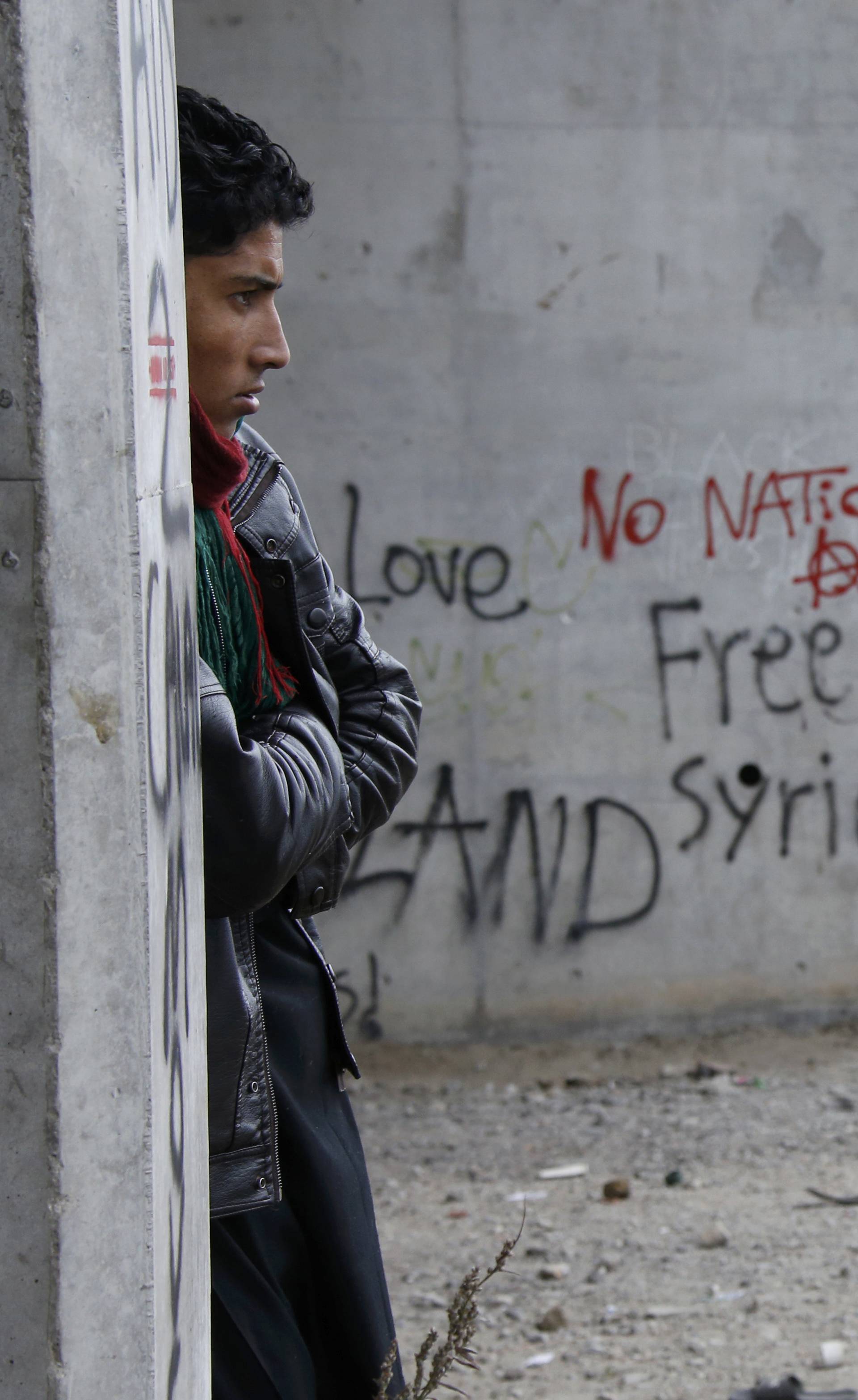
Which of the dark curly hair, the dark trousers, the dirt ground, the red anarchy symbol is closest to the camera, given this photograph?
the dark curly hair

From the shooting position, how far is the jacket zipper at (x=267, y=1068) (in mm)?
1503

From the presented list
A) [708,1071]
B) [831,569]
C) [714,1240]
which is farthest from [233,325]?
[831,569]

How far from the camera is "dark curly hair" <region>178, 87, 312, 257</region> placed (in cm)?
143

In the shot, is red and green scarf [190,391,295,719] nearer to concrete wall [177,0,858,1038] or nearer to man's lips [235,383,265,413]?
man's lips [235,383,265,413]

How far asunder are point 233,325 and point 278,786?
18.1 inches

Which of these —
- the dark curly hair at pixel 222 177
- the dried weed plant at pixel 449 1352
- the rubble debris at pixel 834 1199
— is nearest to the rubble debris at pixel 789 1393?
the rubble debris at pixel 834 1199

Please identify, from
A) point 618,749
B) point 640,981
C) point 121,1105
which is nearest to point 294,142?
point 618,749

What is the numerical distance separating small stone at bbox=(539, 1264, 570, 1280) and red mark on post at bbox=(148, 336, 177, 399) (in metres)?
2.93

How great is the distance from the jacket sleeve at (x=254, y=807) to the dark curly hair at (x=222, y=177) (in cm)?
43

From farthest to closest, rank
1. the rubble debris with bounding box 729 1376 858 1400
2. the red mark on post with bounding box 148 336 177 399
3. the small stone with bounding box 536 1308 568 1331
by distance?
the small stone with bounding box 536 1308 568 1331 < the rubble debris with bounding box 729 1376 858 1400 < the red mark on post with bounding box 148 336 177 399

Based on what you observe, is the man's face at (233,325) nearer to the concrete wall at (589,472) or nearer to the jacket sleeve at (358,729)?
the jacket sleeve at (358,729)

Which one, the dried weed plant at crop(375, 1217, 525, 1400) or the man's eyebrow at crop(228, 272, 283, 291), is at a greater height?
the man's eyebrow at crop(228, 272, 283, 291)

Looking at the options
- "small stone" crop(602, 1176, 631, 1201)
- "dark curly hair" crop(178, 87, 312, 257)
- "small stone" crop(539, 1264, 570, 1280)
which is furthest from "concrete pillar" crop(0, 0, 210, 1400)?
"small stone" crop(602, 1176, 631, 1201)

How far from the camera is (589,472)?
509 centimetres
